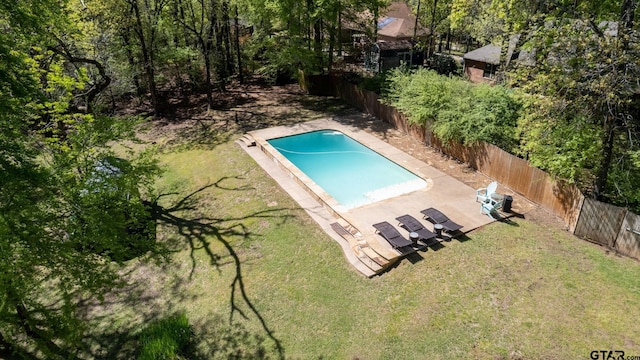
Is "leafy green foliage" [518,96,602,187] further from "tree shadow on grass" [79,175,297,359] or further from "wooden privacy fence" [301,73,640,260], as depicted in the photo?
"tree shadow on grass" [79,175,297,359]

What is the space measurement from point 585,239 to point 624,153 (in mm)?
2517

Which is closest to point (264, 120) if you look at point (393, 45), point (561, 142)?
point (561, 142)

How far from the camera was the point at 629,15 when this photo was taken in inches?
379

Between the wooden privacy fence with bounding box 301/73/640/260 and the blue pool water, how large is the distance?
2352mm

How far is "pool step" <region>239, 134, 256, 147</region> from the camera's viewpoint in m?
17.2

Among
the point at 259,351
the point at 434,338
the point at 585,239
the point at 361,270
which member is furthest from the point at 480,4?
the point at 259,351

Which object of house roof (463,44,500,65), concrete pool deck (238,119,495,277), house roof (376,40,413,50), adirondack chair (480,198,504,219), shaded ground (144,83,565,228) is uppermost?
house roof (376,40,413,50)

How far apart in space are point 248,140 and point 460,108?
9.46m

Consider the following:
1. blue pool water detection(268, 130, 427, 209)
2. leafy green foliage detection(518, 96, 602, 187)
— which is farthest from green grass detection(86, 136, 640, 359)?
blue pool water detection(268, 130, 427, 209)

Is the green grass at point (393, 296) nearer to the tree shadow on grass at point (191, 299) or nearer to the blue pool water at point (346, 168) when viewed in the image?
the tree shadow on grass at point (191, 299)

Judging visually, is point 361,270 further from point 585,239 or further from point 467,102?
point 467,102

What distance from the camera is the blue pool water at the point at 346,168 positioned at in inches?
550

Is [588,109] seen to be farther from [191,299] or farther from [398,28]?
[398,28]

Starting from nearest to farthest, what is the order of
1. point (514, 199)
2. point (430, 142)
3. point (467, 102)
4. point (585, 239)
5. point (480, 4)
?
point (585, 239)
point (514, 199)
point (467, 102)
point (430, 142)
point (480, 4)
